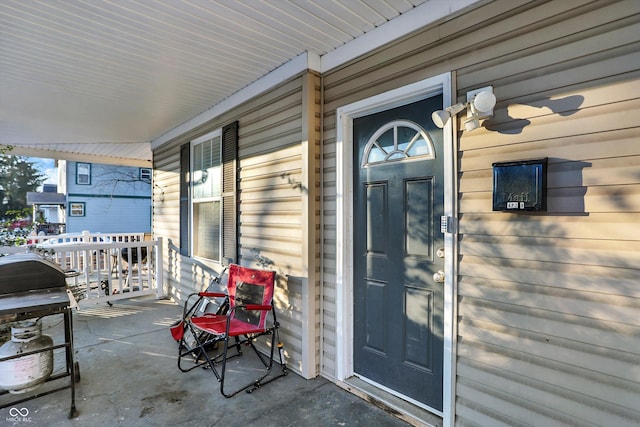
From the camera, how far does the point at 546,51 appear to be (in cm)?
164

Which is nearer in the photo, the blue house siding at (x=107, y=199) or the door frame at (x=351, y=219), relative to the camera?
the door frame at (x=351, y=219)

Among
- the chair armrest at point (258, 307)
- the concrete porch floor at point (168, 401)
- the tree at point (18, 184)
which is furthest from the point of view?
the tree at point (18, 184)

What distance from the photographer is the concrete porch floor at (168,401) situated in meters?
2.19

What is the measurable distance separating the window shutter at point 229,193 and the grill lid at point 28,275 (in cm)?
156

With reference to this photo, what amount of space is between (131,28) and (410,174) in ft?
7.52

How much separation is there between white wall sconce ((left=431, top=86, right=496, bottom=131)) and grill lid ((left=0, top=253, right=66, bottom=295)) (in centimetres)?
298

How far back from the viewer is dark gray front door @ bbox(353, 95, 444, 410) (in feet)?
7.05

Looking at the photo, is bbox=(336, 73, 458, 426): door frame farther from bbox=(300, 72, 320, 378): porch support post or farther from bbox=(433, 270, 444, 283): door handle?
bbox=(300, 72, 320, 378): porch support post

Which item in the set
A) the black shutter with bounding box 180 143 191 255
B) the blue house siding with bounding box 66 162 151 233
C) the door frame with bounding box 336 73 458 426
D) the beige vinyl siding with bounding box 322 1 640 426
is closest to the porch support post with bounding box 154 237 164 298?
the black shutter with bounding box 180 143 191 255

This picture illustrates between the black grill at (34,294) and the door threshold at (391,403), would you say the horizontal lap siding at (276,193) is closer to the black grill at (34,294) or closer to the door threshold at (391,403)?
the door threshold at (391,403)

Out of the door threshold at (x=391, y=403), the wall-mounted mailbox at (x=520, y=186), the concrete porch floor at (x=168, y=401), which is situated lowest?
the concrete porch floor at (x=168, y=401)

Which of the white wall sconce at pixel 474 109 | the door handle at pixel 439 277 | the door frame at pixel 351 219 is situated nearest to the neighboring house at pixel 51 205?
the door frame at pixel 351 219

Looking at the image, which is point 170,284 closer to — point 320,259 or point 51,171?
point 320,259

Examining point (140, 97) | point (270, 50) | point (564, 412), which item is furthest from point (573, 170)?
point (140, 97)
